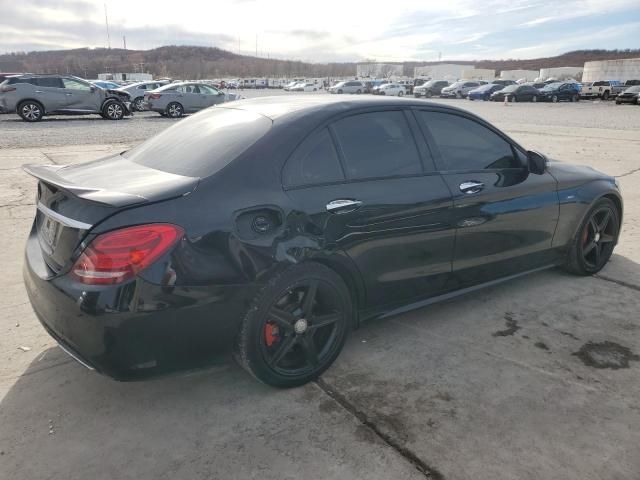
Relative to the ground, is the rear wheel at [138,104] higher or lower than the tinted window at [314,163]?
lower

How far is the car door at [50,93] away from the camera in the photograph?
18.0 meters

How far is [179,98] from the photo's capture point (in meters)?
21.3

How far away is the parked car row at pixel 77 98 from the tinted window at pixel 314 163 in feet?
60.0

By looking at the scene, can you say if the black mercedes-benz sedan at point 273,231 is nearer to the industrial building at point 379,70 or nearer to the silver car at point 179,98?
the silver car at point 179,98

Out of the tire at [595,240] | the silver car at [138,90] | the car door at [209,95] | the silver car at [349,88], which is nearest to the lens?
the tire at [595,240]

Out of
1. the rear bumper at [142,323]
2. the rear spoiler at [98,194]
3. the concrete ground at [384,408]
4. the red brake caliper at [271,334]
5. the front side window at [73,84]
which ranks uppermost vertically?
the front side window at [73,84]

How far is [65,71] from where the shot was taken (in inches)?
5207

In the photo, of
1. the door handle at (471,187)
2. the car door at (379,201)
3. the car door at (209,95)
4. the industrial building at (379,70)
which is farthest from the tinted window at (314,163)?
the industrial building at (379,70)

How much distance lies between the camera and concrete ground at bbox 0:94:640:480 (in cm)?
233

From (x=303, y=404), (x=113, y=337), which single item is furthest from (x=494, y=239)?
(x=113, y=337)

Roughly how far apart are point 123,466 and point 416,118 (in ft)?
8.58

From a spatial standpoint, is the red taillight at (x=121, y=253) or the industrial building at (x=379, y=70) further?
the industrial building at (x=379, y=70)

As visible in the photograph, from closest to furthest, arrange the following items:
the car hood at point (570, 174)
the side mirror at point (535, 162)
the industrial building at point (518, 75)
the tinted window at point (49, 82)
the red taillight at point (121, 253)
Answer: the red taillight at point (121, 253) < the side mirror at point (535, 162) < the car hood at point (570, 174) < the tinted window at point (49, 82) < the industrial building at point (518, 75)

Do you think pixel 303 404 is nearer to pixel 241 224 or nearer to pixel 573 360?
pixel 241 224
